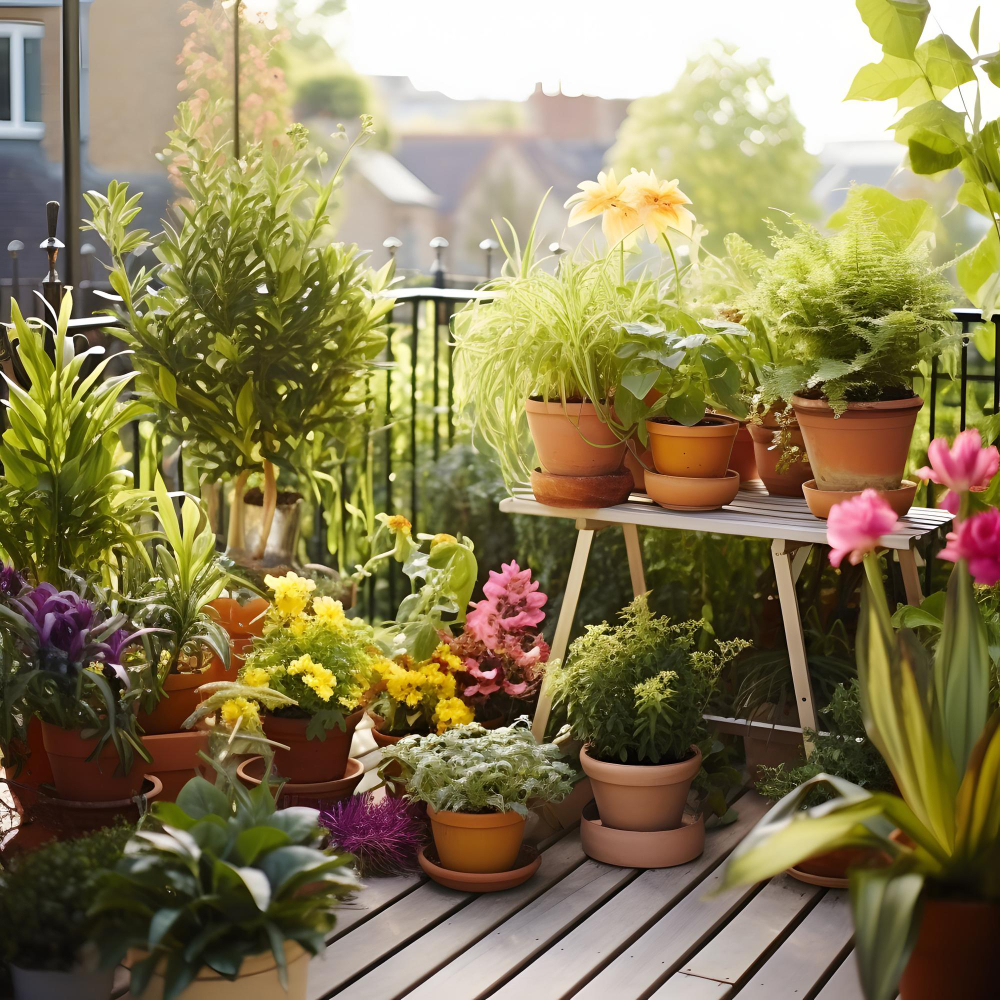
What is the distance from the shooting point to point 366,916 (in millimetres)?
2148

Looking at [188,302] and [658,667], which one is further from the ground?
[188,302]

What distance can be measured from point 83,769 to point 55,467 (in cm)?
62

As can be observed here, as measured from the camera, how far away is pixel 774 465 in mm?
2617

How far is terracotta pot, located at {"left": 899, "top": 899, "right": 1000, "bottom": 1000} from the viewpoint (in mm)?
1524

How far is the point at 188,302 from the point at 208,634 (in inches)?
33.2

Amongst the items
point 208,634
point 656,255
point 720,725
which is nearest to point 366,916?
point 208,634

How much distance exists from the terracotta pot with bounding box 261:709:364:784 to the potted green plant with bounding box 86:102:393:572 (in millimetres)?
653

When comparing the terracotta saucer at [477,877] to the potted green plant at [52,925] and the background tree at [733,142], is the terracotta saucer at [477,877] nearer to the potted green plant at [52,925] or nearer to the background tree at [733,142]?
the potted green plant at [52,925]

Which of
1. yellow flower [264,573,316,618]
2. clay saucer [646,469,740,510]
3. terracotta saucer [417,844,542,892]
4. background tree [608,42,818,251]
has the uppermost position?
background tree [608,42,818,251]

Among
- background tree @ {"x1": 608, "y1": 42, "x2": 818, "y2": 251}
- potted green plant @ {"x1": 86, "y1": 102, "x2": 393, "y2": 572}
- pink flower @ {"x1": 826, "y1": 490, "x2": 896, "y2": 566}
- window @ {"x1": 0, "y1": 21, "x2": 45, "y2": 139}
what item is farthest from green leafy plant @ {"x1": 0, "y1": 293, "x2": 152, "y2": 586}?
background tree @ {"x1": 608, "y1": 42, "x2": 818, "y2": 251}

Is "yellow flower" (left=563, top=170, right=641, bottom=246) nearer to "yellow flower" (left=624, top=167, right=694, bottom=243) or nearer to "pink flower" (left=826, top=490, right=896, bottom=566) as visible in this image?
"yellow flower" (left=624, top=167, right=694, bottom=243)

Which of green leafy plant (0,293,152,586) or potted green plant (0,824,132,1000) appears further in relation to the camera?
green leafy plant (0,293,152,586)

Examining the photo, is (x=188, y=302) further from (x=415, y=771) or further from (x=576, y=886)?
(x=576, y=886)

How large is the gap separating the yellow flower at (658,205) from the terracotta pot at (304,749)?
123 centimetres
